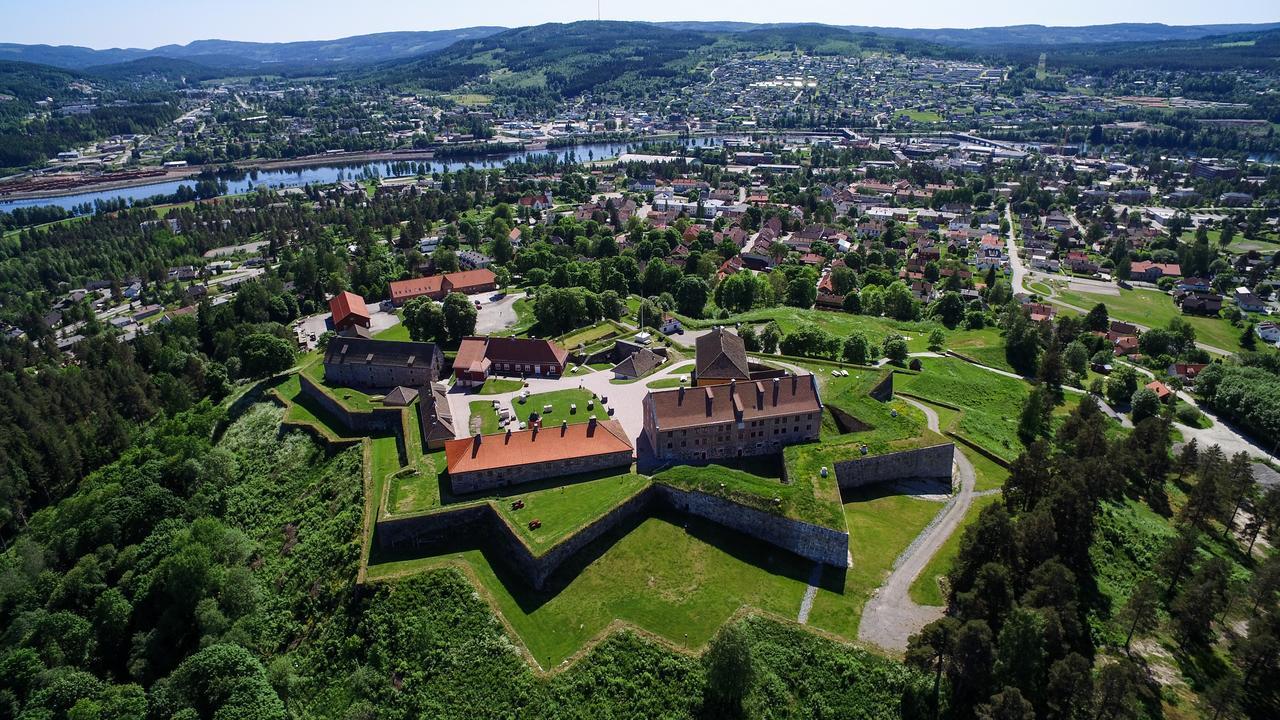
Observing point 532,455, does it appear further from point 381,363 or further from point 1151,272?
point 1151,272

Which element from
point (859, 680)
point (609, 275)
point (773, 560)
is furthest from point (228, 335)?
point (859, 680)

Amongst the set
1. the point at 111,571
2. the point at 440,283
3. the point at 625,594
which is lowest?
the point at 111,571

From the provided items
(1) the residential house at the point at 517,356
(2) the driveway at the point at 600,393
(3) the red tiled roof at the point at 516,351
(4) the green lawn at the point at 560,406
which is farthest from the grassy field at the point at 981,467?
(3) the red tiled roof at the point at 516,351

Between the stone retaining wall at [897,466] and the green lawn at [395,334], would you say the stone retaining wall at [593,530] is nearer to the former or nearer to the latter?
the stone retaining wall at [897,466]

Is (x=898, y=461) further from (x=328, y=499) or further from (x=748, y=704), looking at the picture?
→ (x=328, y=499)

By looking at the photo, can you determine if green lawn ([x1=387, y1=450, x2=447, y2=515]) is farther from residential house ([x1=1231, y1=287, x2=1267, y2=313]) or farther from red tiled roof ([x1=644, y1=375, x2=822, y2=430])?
residential house ([x1=1231, y1=287, x2=1267, y2=313])

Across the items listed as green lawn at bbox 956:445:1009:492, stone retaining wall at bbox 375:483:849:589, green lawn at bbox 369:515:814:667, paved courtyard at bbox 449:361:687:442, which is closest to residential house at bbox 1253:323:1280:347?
green lawn at bbox 956:445:1009:492
